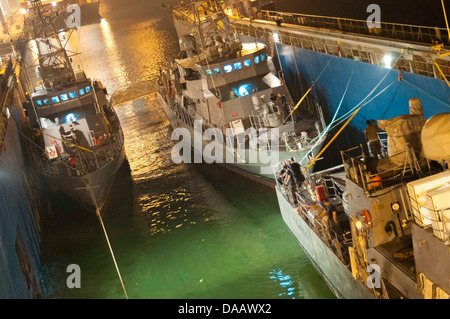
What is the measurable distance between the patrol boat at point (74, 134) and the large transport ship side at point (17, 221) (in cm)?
155

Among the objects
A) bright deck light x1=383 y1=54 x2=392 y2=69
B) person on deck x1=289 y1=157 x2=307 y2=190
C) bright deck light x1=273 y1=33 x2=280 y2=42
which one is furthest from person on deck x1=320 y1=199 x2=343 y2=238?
bright deck light x1=273 y1=33 x2=280 y2=42

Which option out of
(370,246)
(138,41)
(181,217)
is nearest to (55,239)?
(181,217)

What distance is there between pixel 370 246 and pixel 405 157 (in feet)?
8.55

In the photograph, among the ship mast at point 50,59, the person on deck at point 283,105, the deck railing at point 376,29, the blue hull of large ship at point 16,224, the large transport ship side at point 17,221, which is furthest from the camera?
the ship mast at point 50,59

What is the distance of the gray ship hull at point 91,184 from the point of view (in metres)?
28.3

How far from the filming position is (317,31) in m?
31.5

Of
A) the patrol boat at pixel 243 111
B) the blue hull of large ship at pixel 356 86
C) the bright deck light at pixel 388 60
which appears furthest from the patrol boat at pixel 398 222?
the bright deck light at pixel 388 60

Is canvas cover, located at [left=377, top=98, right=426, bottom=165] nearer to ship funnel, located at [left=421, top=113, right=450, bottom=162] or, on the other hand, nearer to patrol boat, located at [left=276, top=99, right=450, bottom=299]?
patrol boat, located at [left=276, top=99, right=450, bottom=299]

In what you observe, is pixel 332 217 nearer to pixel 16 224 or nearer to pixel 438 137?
pixel 438 137

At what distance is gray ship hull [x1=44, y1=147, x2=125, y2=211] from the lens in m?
28.3

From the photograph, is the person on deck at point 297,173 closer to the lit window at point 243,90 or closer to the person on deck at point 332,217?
the person on deck at point 332,217

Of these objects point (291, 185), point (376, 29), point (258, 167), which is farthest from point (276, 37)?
point (291, 185)

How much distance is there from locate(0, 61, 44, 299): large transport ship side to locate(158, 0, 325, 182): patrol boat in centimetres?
976

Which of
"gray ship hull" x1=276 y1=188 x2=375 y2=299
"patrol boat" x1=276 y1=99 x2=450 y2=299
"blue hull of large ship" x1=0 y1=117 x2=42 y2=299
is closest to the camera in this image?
"patrol boat" x1=276 y1=99 x2=450 y2=299
